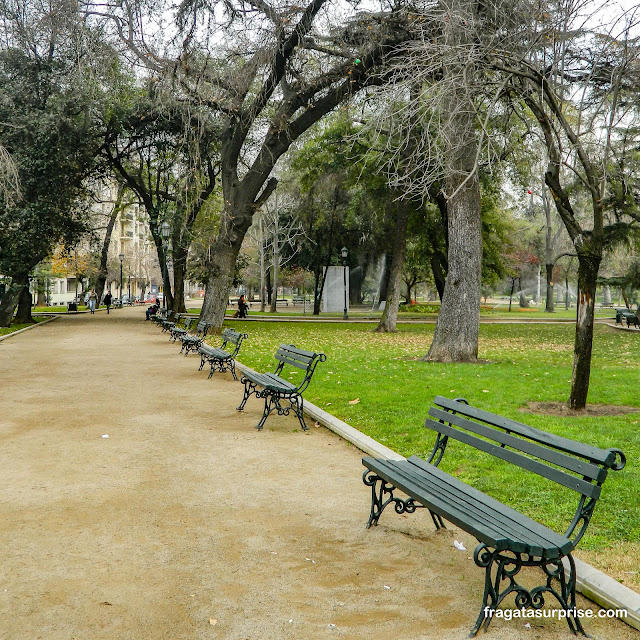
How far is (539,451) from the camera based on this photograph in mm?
3760

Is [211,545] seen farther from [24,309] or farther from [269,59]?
[24,309]

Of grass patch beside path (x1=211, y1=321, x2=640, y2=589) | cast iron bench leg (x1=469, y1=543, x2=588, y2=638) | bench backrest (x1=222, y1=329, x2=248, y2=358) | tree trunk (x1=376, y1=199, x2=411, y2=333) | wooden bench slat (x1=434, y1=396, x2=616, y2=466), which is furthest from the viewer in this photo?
tree trunk (x1=376, y1=199, x2=411, y2=333)

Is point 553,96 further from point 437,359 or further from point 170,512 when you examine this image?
point 437,359

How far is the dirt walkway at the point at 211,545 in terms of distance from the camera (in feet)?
10.8

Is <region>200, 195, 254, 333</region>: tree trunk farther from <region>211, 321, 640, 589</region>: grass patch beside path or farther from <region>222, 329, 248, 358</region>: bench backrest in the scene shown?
<region>222, 329, 248, 358</region>: bench backrest

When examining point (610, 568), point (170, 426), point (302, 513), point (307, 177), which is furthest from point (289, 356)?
point (307, 177)

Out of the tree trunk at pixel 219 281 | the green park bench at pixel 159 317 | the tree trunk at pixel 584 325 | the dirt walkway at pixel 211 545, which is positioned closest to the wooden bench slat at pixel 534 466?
the dirt walkway at pixel 211 545

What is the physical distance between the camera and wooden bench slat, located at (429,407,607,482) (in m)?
3.38

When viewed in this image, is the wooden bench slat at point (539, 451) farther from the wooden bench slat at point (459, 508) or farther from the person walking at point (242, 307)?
the person walking at point (242, 307)

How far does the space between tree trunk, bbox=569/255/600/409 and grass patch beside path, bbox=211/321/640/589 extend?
57 cm

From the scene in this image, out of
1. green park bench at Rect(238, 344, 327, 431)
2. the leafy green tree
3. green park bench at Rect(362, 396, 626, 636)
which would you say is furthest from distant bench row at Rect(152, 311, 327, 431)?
the leafy green tree

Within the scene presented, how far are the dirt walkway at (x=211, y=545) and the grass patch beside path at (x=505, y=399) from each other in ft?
2.62

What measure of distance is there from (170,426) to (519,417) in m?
4.30

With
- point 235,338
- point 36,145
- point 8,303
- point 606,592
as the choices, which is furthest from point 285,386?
point 8,303
